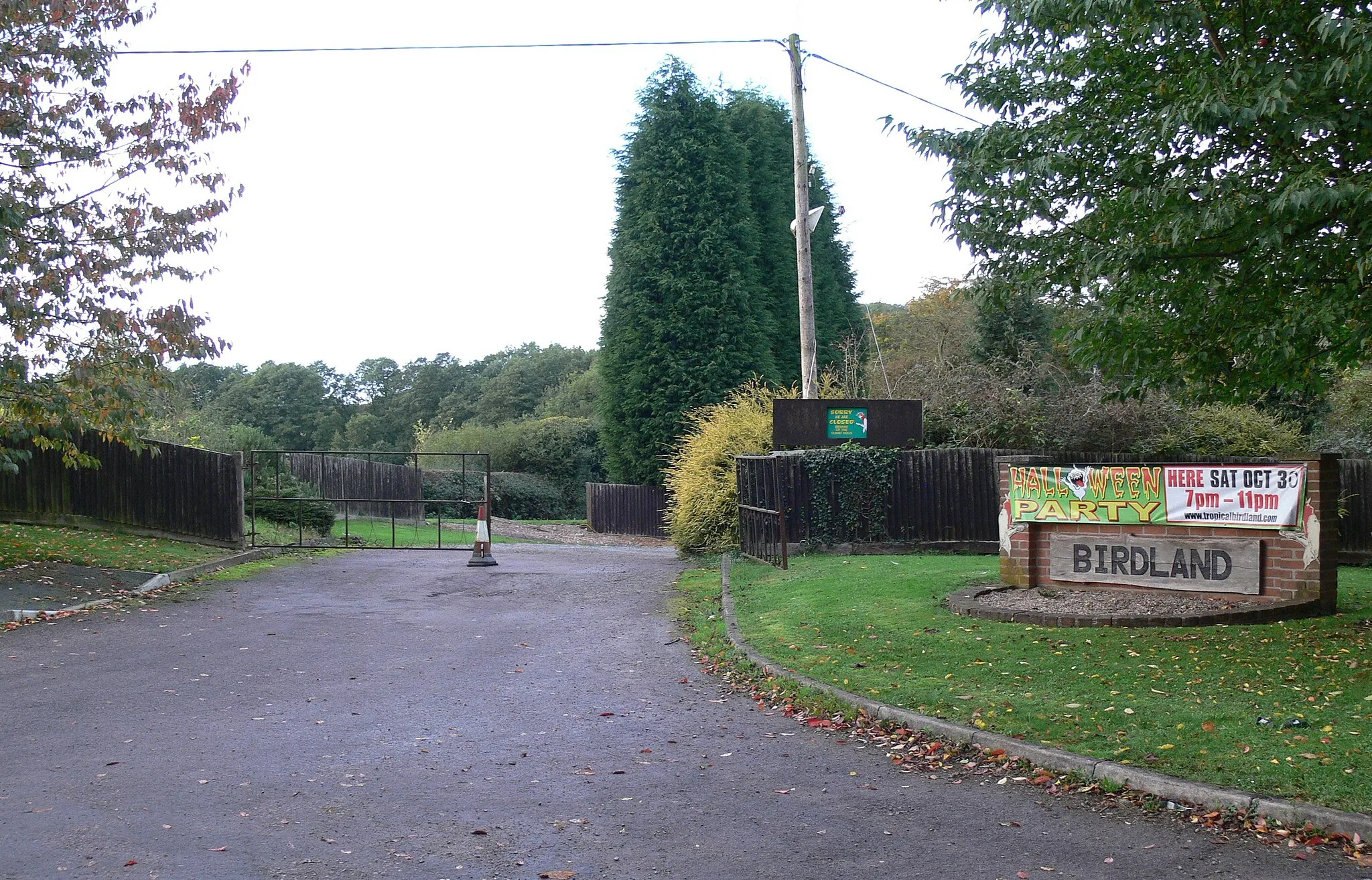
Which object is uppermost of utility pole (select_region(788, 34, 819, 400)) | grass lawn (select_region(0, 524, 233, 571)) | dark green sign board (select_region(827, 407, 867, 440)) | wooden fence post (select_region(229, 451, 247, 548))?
utility pole (select_region(788, 34, 819, 400))

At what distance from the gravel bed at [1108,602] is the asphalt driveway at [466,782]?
3.60m

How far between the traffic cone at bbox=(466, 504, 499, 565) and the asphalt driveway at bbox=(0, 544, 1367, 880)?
7.88 metres

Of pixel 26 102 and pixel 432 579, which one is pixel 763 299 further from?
pixel 26 102

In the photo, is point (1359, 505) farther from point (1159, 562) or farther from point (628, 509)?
point (628, 509)

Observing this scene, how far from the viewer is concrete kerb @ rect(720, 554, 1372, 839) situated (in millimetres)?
4996

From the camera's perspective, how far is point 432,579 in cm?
1683

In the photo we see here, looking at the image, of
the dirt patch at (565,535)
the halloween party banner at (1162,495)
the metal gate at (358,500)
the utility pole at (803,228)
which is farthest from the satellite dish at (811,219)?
the dirt patch at (565,535)

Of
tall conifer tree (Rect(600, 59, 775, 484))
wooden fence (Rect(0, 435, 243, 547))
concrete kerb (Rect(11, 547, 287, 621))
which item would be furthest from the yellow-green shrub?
tall conifer tree (Rect(600, 59, 775, 484))

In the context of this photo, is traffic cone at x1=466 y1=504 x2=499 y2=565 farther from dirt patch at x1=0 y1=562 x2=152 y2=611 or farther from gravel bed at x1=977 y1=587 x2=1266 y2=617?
gravel bed at x1=977 y1=587 x2=1266 y2=617

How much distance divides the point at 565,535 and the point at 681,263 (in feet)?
32.7

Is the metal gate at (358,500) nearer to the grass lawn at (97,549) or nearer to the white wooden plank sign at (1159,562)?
the grass lawn at (97,549)

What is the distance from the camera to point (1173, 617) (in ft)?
32.7

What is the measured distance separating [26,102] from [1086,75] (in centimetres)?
1251

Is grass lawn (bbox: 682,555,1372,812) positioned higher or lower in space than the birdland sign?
lower
